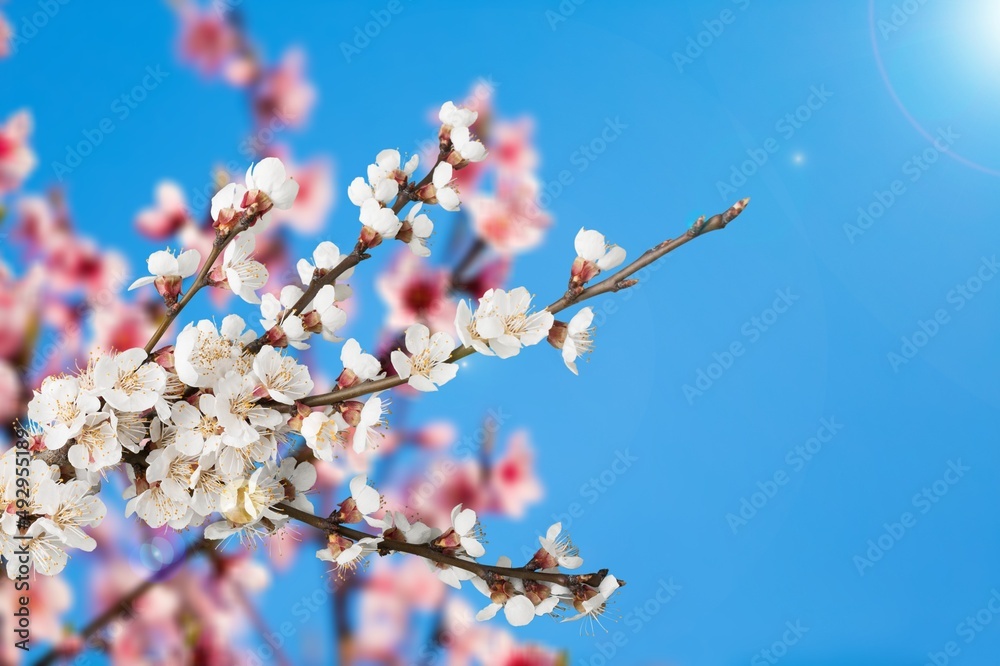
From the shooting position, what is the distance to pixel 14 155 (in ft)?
5.06

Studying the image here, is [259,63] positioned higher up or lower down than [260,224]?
higher up

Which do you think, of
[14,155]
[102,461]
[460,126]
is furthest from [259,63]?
[102,461]

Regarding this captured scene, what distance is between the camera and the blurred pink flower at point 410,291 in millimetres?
1396

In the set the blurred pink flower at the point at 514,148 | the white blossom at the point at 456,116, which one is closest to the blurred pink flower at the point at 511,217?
the blurred pink flower at the point at 514,148

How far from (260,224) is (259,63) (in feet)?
2.72

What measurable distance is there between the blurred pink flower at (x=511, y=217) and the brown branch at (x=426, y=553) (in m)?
0.70

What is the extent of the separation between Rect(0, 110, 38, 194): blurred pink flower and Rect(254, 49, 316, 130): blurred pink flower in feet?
1.58

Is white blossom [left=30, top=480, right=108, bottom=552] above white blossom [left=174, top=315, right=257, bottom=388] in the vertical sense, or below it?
below

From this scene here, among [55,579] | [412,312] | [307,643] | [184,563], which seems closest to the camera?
[184,563]

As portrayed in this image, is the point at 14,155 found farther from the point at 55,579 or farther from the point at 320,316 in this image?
the point at 320,316

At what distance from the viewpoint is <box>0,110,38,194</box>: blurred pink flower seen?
5.02ft

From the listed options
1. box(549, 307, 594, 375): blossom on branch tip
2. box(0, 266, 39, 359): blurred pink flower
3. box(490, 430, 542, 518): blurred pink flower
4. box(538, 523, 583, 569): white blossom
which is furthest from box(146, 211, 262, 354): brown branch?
box(490, 430, 542, 518): blurred pink flower

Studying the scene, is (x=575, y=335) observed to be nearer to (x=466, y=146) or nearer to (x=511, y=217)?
(x=466, y=146)

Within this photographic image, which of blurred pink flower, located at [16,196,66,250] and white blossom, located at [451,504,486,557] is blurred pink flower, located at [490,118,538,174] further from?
white blossom, located at [451,504,486,557]
